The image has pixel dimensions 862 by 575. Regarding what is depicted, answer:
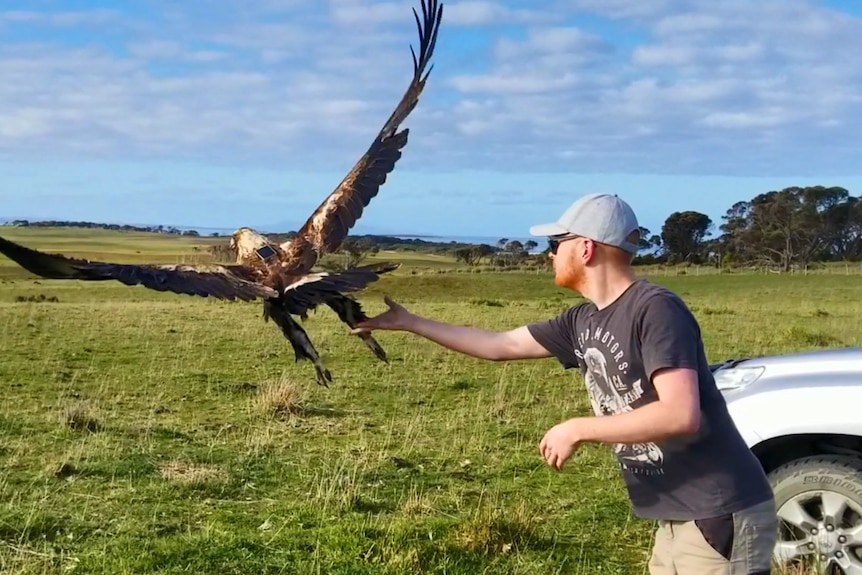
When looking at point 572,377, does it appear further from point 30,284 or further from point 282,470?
point 30,284

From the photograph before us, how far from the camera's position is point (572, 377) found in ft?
43.6

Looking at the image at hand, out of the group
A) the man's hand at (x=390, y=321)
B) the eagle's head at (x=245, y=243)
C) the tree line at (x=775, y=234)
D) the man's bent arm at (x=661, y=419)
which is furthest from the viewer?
the tree line at (x=775, y=234)

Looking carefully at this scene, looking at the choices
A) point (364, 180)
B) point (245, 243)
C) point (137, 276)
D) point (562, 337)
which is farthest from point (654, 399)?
point (364, 180)

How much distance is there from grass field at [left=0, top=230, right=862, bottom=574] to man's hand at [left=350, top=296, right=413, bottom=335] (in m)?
1.96

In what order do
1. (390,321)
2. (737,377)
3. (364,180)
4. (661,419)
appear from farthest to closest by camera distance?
1. (364,180)
2. (737,377)
3. (390,321)
4. (661,419)

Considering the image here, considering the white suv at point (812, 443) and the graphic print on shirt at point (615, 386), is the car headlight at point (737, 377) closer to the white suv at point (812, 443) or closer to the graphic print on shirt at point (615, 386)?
the white suv at point (812, 443)

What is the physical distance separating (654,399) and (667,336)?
0.82 ft

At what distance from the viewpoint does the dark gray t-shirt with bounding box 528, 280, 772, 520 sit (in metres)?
2.78

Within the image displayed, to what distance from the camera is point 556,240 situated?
9.98 feet

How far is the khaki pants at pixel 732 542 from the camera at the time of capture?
296 centimetres

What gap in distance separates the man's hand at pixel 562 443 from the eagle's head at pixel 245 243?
2358mm

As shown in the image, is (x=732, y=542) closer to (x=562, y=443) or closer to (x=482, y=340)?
(x=562, y=443)

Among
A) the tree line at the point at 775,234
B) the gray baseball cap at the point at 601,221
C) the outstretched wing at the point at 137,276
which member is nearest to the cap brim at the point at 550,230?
the gray baseball cap at the point at 601,221

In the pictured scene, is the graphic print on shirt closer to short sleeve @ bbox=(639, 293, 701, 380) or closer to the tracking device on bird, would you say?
short sleeve @ bbox=(639, 293, 701, 380)
